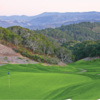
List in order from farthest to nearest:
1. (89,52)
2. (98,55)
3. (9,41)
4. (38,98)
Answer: (89,52) < (98,55) < (9,41) < (38,98)

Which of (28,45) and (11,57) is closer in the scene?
(11,57)

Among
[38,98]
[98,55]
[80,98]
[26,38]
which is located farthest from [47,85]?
[98,55]

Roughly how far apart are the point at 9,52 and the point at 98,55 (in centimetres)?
5191

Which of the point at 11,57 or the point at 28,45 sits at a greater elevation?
the point at 28,45

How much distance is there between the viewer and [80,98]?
1950 centimetres

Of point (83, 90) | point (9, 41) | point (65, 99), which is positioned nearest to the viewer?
point (65, 99)

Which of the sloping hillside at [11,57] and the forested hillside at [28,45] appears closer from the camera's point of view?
the sloping hillside at [11,57]

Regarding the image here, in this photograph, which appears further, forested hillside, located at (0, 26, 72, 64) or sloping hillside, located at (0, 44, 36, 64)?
forested hillside, located at (0, 26, 72, 64)

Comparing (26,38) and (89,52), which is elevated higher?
(26,38)

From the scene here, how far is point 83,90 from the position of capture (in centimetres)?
2258

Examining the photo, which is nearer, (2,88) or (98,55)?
(2,88)

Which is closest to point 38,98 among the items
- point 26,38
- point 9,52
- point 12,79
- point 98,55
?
point 12,79

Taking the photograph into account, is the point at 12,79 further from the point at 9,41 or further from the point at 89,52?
the point at 89,52

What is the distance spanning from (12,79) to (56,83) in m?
7.15
